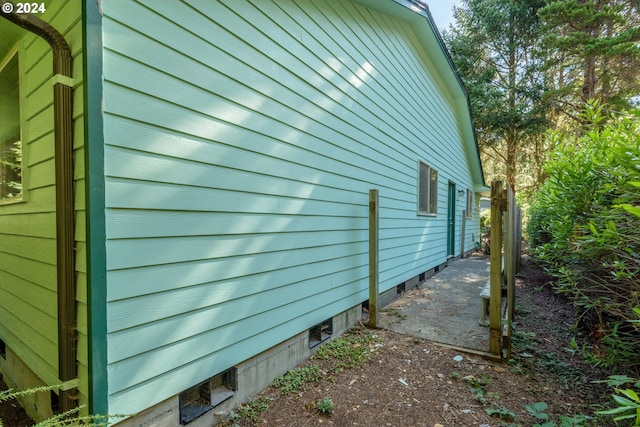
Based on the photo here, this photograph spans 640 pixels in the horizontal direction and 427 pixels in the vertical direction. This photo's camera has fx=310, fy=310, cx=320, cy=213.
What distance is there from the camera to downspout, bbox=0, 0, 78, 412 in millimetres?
1684

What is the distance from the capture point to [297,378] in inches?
111

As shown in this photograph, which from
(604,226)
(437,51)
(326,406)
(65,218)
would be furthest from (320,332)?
(437,51)

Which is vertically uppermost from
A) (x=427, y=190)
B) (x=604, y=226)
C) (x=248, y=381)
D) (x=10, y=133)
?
(x=10, y=133)

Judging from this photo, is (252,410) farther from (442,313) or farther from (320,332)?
(442,313)

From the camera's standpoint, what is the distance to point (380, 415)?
239 cm

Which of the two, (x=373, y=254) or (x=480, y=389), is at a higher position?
(x=373, y=254)

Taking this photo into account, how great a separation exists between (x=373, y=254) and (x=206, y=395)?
2.49 meters

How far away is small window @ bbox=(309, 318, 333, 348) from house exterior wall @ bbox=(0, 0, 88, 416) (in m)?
2.11

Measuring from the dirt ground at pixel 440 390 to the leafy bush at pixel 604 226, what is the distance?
39 centimetres

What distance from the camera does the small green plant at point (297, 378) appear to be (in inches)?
106

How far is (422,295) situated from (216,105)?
482 cm

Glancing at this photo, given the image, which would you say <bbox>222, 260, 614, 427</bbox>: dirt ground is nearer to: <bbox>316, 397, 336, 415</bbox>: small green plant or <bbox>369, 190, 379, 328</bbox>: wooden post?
<bbox>316, 397, 336, 415</bbox>: small green plant

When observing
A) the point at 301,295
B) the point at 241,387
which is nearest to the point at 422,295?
the point at 301,295

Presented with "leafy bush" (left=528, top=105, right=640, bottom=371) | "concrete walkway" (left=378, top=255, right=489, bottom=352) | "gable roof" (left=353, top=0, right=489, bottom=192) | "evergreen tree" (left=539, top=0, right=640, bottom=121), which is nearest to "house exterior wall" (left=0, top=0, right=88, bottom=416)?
"leafy bush" (left=528, top=105, right=640, bottom=371)
